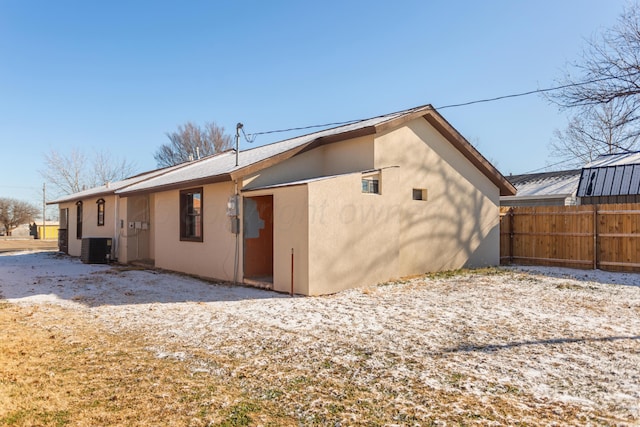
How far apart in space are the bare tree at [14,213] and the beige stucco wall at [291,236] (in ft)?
167

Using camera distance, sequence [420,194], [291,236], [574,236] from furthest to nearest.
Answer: [574,236], [420,194], [291,236]

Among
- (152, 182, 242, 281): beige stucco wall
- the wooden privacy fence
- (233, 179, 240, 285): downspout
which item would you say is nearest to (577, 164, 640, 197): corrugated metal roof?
the wooden privacy fence

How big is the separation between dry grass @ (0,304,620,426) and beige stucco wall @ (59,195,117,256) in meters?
12.5

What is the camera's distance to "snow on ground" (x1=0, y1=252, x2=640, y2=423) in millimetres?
3990

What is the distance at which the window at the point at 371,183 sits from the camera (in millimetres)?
9720

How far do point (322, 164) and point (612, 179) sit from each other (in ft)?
41.6

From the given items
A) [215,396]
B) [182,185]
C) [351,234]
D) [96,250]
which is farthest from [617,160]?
[96,250]

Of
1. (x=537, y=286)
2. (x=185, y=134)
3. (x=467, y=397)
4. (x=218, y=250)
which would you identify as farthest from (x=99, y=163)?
(x=467, y=397)

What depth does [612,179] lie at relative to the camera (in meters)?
16.6

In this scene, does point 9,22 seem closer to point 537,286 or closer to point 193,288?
point 193,288

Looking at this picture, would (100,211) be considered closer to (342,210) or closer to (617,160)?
(342,210)

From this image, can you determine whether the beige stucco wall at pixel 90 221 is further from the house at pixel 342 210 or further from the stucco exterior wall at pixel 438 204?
the stucco exterior wall at pixel 438 204

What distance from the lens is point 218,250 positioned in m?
10.9

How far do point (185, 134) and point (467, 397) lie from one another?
39.1 meters
